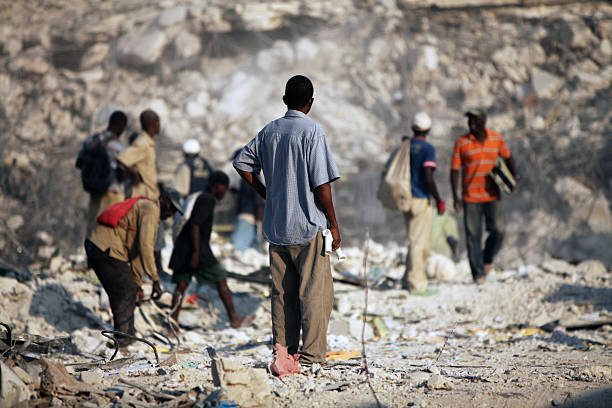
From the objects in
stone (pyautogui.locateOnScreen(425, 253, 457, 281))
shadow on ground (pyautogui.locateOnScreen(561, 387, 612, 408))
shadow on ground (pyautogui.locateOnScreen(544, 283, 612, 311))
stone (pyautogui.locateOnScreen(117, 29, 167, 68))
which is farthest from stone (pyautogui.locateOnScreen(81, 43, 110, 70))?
shadow on ground (pyautogui.locateOnScreen(561, 387, 612, 408))

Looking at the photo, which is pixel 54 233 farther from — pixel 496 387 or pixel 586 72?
pixel 586 72

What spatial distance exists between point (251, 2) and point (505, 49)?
5.75m

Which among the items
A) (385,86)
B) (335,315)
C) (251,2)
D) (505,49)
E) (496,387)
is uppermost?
(251,2)

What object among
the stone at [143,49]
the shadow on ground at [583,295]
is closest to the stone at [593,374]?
the shadow on ground at [583,295]

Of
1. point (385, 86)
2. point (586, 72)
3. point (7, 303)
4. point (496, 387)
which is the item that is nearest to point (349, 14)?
point (385, 86)

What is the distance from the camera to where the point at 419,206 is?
6277 mm

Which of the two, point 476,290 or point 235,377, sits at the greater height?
point 235,377

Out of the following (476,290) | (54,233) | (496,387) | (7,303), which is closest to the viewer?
(496,387)

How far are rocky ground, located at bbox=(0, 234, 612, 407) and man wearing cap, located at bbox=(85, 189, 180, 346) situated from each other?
1.03ft

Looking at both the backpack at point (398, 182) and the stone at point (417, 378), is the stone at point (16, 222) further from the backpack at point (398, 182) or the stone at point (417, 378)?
the stone at point (417, 378)

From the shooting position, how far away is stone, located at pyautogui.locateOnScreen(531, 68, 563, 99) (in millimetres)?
12047

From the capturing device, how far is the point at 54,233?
28.6ft

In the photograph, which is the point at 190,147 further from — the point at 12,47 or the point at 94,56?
the point at 12,47

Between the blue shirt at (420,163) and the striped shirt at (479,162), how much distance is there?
0.36m
